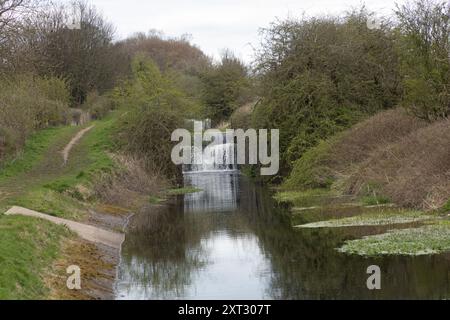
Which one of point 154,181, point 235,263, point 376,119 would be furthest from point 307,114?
point 235,263

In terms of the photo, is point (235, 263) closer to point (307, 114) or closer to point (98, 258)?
point (98, 258)

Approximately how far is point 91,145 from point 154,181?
15.6 feet

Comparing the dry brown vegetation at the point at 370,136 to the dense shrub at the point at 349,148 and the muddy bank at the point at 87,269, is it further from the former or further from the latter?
the muddy bank at the point at 87,269

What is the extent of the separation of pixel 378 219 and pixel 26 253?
12.3 m

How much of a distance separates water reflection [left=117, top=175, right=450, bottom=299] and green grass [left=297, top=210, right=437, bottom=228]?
2.95 feet

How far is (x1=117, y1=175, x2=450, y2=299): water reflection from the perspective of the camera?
16484 mm

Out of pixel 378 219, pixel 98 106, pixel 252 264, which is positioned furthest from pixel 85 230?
pixel 98 106

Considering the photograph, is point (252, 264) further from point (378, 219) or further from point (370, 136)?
point (370, 136)

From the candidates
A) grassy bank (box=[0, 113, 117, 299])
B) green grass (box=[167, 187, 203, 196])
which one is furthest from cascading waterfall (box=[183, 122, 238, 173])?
green grass (box=[167, 187, 203, 196])

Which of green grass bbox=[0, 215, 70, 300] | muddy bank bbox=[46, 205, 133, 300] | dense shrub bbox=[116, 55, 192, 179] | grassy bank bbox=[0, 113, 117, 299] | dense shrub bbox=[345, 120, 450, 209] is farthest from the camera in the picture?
Answer: dense shrub bbox=[116, 55, 192, 179]

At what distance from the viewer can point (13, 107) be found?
39.4 m

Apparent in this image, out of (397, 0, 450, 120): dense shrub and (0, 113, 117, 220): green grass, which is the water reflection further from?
(397, 0, 450, 120): dense shrub
